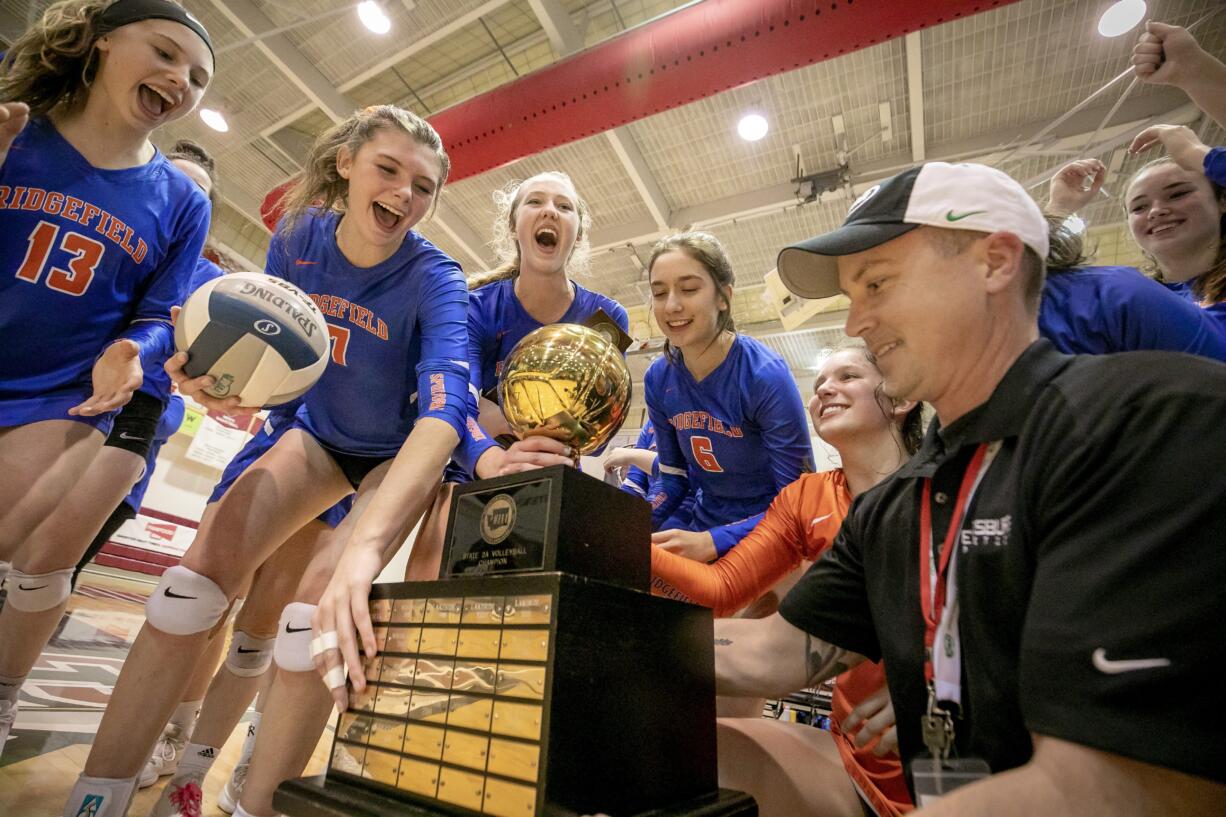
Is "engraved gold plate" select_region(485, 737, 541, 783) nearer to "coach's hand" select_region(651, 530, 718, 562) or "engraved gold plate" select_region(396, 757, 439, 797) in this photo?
"engraved gold plate" select_region(396, 757, 439, 797)

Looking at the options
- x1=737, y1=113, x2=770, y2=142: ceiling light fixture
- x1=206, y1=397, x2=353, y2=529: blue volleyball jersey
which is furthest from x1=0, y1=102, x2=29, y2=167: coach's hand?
x1=737, y1=113, x2=770, y2=142: ceiling light fixture

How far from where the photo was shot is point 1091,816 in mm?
514

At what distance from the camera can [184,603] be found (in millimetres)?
1357

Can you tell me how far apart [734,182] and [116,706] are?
5112mm

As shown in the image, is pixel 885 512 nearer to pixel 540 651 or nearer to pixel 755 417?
pixel 540 651

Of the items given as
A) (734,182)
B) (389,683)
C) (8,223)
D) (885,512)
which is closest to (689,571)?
(885,512)

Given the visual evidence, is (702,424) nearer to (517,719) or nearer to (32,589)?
(517,719)

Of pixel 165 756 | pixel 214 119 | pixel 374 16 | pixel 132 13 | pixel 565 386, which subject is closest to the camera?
pixel 565 386

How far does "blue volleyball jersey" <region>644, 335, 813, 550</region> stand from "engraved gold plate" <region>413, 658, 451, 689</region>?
1526 mm

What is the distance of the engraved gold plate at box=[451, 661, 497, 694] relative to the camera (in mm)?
818

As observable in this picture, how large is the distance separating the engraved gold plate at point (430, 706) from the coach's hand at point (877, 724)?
77 centimetres

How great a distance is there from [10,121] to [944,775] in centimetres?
243

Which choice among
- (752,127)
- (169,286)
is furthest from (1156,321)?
(752,127)

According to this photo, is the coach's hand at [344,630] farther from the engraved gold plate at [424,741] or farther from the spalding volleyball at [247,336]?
the spalding volleyball at [247,336]
